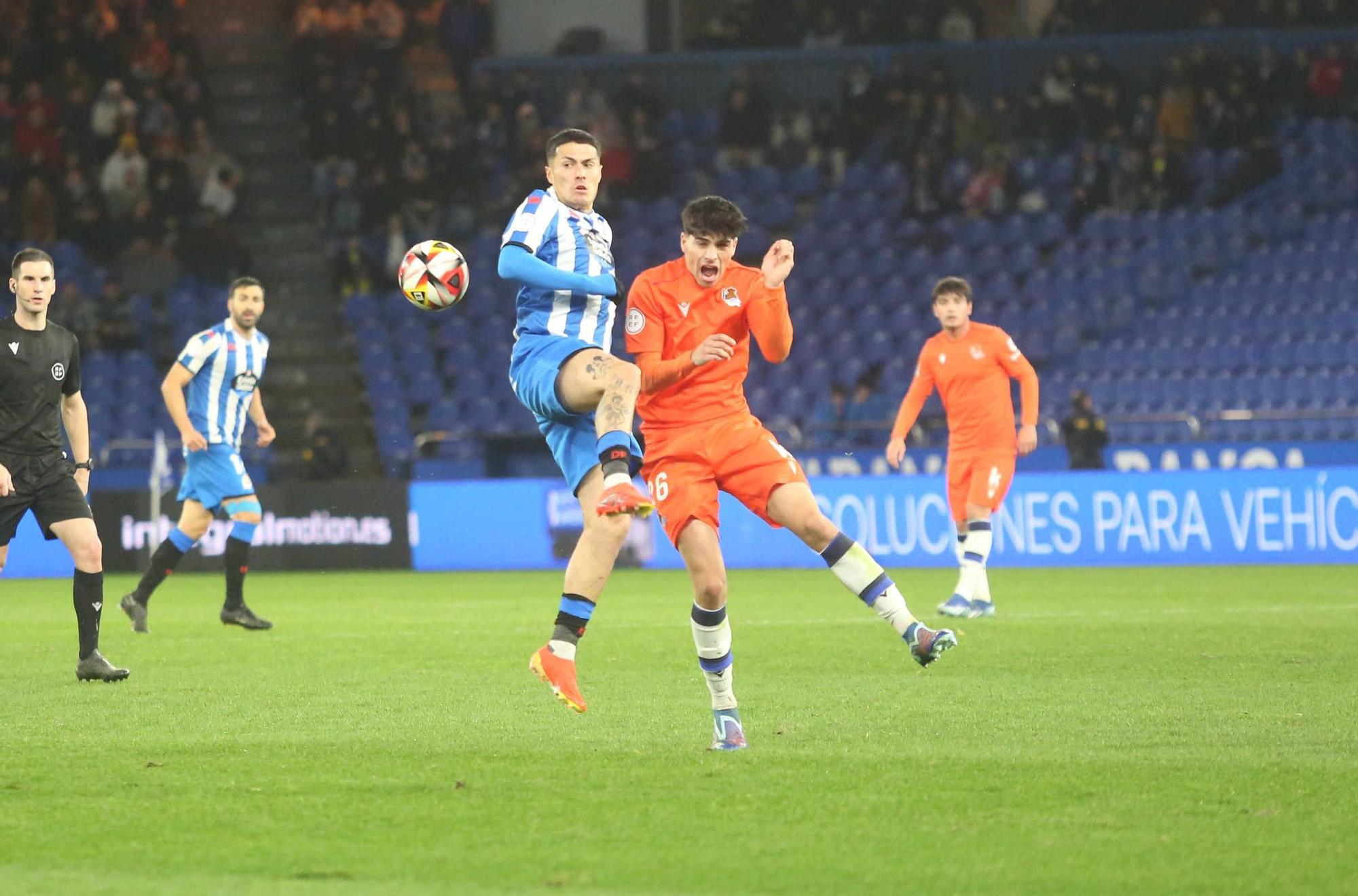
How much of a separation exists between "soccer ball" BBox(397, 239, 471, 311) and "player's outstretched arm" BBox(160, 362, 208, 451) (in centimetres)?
498

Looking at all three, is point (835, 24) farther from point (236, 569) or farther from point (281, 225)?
point (236, 569)

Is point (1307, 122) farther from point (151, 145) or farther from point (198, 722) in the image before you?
point (198, 722)

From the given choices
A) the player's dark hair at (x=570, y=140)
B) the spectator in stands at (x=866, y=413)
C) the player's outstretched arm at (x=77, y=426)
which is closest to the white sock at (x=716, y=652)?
the player's dark hair at (x=570, y=140)

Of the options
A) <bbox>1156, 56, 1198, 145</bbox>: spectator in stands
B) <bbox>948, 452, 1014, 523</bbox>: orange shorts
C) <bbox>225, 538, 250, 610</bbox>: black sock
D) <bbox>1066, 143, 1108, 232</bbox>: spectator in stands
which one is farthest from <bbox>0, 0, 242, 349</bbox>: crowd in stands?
<bbox>948, 452, 1014, 523</bbox>: orange shorts

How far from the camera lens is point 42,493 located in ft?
28.9

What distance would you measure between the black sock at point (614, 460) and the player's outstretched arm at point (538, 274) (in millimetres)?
608

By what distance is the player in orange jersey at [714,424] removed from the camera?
6.52 m

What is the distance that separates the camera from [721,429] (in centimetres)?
673

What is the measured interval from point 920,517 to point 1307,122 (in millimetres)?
9394

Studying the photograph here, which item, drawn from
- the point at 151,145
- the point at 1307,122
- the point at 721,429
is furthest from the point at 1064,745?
the point at 151,145

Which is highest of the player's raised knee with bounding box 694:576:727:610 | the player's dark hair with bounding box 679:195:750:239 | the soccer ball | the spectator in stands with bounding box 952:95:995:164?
the spectator in stands with bounding box 952:95:995:164

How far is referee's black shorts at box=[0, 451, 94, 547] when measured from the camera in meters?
8.73

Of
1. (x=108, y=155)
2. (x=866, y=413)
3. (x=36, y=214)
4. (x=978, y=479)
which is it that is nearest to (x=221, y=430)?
(x=978, y=479)

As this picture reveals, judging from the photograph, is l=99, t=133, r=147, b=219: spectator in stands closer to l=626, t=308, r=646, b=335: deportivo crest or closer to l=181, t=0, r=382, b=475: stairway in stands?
l=181, t=0, r=382, b=475: stairway in stands
